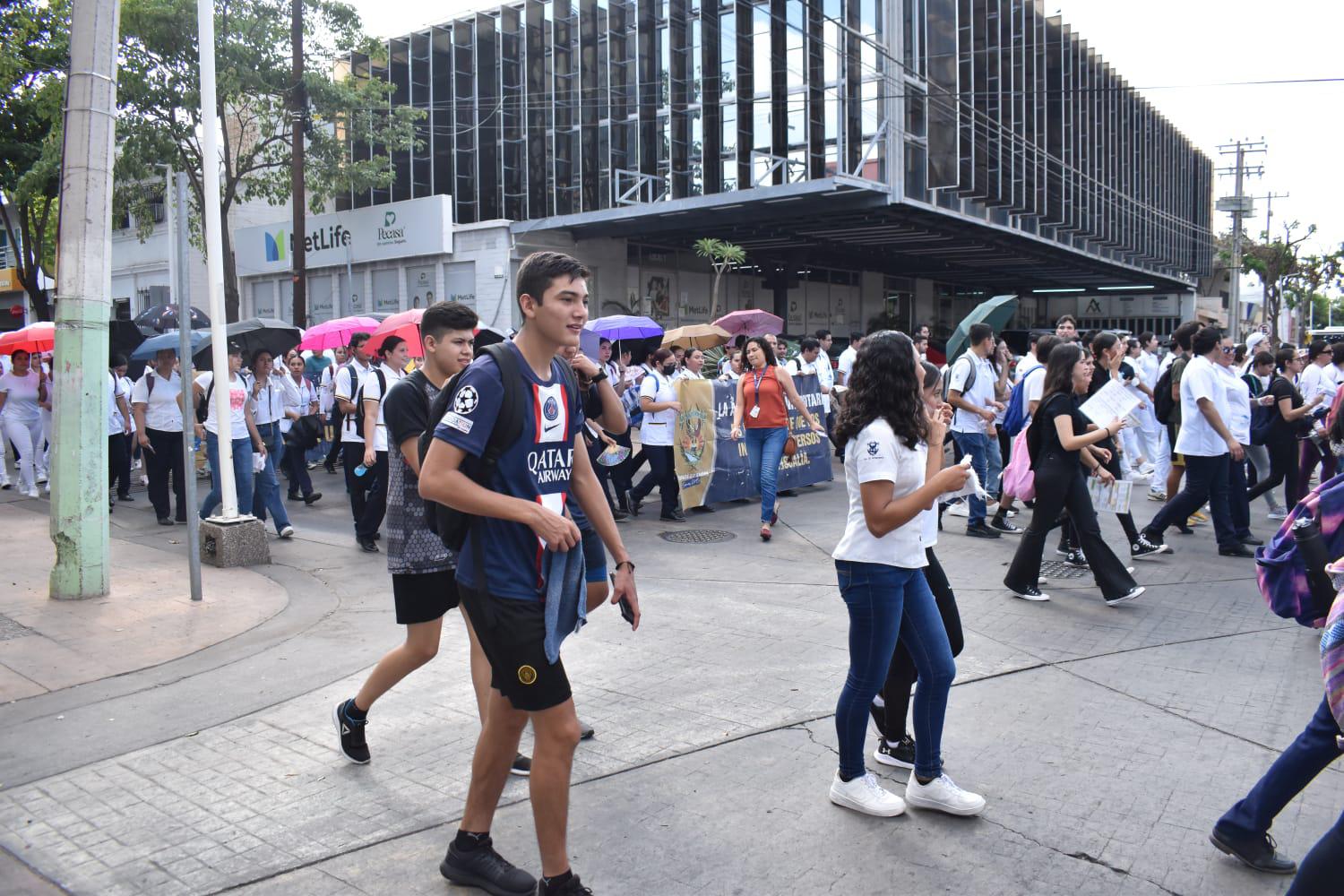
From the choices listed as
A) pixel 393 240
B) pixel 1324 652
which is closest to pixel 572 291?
pixel 1324 652

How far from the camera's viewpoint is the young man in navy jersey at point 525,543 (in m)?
2.98

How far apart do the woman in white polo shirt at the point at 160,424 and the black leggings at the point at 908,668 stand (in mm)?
8494

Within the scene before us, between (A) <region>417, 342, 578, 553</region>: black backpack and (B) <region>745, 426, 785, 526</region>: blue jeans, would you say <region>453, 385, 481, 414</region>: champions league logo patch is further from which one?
(B) <region>745, 426, 785, 526</region>: blue jeans

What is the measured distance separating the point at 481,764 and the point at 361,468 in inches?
222

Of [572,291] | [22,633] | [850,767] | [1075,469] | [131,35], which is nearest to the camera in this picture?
[572,291]

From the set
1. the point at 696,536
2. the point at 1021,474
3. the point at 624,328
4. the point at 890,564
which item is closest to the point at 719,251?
the point at 624,328

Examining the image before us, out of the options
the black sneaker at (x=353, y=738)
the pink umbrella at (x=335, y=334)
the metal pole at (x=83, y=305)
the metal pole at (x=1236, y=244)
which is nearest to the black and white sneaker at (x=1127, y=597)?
the black sneaker at (x=353, y=738)

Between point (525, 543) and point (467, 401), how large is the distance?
0.45 m

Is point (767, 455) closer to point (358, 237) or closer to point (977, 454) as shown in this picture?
point (977, 454)

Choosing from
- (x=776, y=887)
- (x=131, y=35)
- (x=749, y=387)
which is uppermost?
(x=131, y=35)

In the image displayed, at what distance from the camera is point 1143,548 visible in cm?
877

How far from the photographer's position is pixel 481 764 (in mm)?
3260

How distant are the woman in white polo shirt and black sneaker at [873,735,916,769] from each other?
8468 mm

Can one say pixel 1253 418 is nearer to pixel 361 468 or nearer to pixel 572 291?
pixel 361 468
